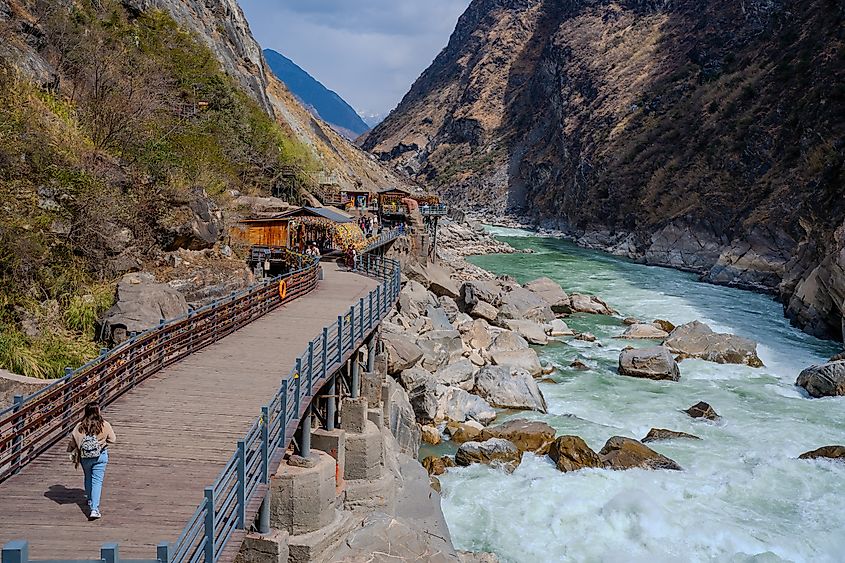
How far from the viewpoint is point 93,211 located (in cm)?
1557

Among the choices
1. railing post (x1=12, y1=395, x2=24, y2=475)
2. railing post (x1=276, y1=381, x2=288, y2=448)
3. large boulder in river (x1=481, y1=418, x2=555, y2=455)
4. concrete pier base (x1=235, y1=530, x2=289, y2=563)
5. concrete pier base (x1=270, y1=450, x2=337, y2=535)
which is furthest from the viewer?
large boulder in river (x1=481, y1=418, x2=555, y2=455)

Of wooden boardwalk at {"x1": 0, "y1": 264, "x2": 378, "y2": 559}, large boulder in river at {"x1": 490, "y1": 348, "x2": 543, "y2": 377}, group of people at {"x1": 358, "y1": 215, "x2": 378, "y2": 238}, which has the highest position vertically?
group of people at {"x1": 358, "y1": 215, "x2": 378, "y2": 238}

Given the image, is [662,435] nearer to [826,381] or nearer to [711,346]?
[826,381]

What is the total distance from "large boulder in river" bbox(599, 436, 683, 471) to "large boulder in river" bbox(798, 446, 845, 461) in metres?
3.73

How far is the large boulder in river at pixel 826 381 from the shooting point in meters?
21.9

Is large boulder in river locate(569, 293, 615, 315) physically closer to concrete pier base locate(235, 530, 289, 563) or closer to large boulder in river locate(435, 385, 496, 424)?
large boulder in river locate(435, 385, 496, 424)

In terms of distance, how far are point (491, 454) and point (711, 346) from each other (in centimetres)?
1529

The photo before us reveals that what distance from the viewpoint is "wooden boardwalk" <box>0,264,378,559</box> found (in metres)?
6.31

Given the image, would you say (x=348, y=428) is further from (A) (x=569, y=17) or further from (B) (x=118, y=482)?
(A) (x=569, y=17)

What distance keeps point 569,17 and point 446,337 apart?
12766 cm

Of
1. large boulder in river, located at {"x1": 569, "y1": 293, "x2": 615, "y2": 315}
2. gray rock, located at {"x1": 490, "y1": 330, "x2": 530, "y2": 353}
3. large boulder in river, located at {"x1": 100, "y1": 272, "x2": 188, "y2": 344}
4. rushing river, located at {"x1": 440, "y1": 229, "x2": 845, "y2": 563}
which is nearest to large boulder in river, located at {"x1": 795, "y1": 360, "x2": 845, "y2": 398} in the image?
rushing river, located at {"x1": 440, "y1": 229, "x2": 845, "y2": 563}

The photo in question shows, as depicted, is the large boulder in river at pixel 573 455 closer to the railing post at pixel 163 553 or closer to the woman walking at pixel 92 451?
the woman walking at pixel 92 451

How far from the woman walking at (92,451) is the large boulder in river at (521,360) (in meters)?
18.9

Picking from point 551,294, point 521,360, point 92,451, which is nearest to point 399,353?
point 521,360
